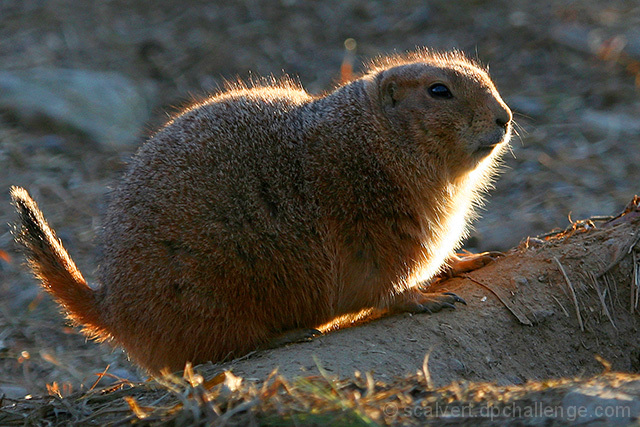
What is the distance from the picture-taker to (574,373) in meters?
4.72

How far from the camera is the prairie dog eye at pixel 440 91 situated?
480 cm

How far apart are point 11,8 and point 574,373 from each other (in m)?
9.58

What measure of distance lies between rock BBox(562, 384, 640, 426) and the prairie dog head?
2.13m

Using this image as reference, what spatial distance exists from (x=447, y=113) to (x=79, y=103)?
5.51 meters

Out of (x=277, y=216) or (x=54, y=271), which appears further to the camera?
(x=54, y=271)

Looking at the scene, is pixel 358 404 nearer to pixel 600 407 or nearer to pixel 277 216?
pixel 600 407

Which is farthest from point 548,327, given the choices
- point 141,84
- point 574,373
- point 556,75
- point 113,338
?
point 141,84

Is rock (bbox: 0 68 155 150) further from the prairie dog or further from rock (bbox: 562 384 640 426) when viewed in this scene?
rock (bbox: 562 384 640 426)

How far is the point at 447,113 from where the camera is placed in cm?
474

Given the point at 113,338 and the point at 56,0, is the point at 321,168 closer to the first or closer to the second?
the point at 113,338

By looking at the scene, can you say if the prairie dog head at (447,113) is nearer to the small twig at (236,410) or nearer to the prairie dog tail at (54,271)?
the prairie dog tail at (54,271)

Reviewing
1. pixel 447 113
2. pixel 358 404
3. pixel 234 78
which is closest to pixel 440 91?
pixel 447 113

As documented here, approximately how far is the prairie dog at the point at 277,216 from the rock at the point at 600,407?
188 cm

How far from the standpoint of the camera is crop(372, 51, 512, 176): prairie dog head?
186 inches
